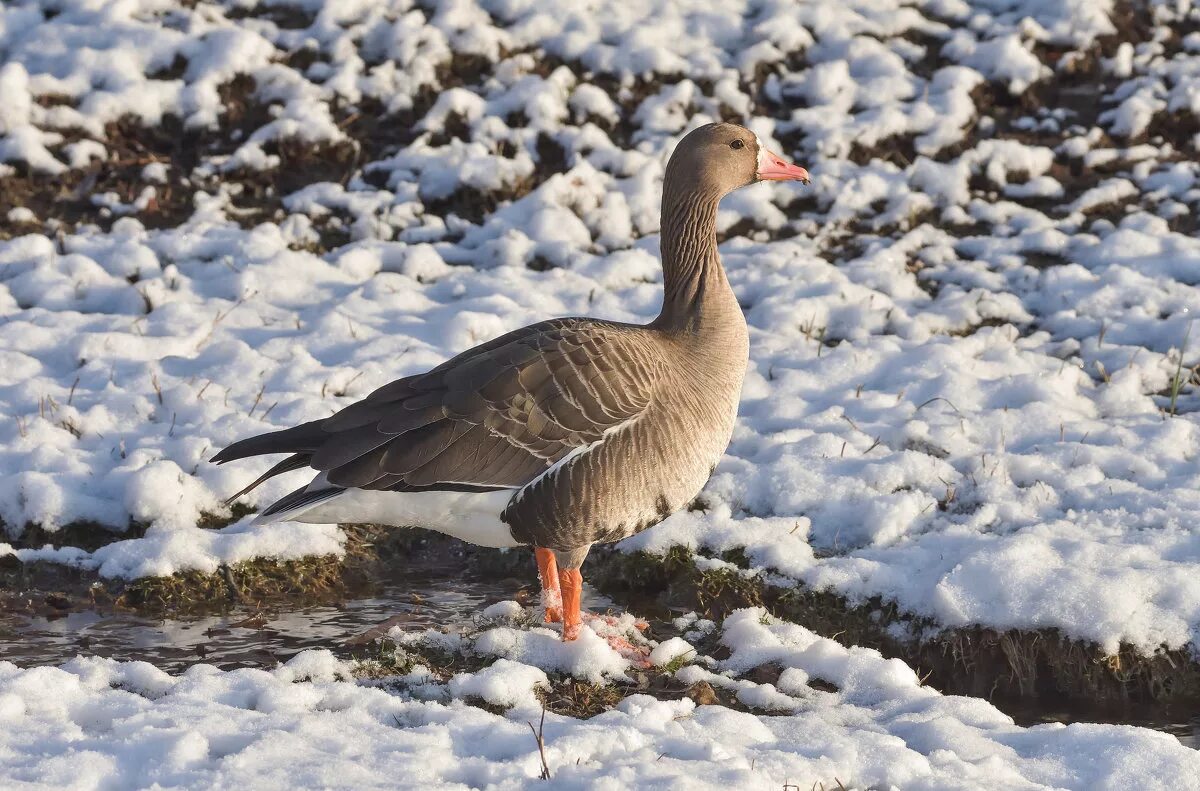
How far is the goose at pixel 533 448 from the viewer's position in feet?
17.9

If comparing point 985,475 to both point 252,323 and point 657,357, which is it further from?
point 252,323

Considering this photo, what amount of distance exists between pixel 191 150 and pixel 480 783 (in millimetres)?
8275

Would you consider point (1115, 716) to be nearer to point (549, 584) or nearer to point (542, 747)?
point (549, 584)

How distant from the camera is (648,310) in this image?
943 cm

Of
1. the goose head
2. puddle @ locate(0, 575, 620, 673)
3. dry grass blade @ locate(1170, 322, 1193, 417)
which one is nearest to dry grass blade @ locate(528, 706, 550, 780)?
puddle @ locate(0, 575, 620, 673)

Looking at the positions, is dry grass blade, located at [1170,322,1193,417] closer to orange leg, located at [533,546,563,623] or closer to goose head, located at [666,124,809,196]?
goose head, located at [666,124,809,196]

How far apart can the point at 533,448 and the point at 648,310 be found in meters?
4.09

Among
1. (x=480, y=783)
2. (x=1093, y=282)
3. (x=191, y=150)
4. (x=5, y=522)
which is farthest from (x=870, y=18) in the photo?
(x=480, y=783)

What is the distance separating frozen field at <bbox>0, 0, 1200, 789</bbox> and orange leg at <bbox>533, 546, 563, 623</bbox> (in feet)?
0.59

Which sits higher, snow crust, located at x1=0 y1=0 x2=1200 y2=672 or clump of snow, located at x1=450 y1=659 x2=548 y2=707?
snow crust, located at x1=0 y1=0 x2=1200 y2=672

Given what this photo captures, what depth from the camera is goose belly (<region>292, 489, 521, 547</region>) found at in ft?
17.9

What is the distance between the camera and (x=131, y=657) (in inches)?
224

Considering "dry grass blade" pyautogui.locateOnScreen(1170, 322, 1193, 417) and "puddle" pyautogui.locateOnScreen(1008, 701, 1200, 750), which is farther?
"dry grass blade" pyautogui.locateOnScreen(1170, 322, 1193, 417)

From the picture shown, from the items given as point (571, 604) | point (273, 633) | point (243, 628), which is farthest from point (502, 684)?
point (243, 628)
